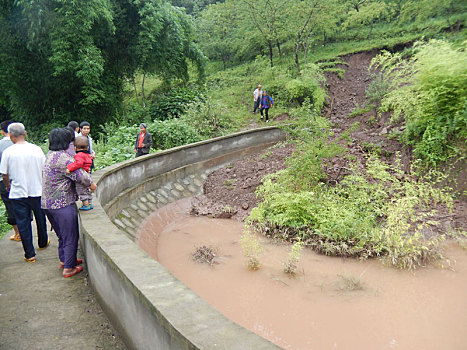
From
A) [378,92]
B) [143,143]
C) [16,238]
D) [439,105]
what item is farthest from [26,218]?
[378,92]

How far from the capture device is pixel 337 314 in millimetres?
4762

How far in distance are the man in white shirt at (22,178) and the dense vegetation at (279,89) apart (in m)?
4.81

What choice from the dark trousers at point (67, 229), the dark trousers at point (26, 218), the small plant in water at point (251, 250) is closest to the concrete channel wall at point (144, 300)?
the dark trousers at point (67, 229)

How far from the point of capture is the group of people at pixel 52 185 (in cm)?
384

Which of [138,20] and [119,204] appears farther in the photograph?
[138,20]

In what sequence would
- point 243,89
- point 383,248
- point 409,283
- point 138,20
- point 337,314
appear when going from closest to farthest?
point 337,314, point 409,283, point 383,248, point 138,20, point 243,89

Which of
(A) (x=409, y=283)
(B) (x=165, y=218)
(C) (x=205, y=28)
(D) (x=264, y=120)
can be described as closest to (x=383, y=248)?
(A) (x=409, y=283)

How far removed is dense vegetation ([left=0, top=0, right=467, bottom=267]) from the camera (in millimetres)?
7566

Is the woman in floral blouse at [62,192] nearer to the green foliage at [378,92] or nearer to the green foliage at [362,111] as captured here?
the green foliage at [362,111]

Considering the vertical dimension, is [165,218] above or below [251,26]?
below

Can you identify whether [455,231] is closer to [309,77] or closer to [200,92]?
[309,77]

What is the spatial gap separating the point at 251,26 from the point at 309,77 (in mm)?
8546

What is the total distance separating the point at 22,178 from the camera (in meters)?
4.24

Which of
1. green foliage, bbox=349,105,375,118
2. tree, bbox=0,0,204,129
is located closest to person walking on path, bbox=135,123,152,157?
tree, bbox=0,0,204,129
